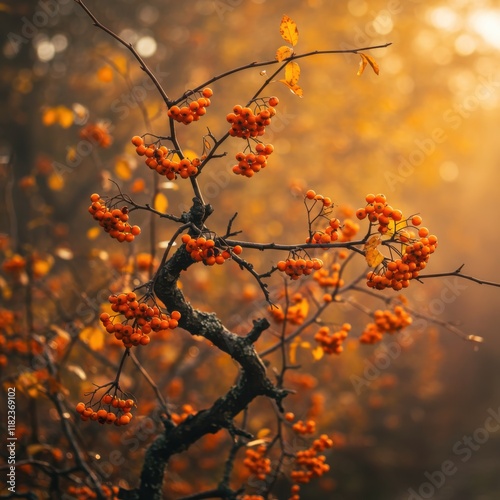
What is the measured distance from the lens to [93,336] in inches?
137

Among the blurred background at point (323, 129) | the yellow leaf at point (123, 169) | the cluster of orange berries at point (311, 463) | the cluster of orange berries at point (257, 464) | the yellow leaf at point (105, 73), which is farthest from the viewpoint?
the blurred background at point (323, 129)

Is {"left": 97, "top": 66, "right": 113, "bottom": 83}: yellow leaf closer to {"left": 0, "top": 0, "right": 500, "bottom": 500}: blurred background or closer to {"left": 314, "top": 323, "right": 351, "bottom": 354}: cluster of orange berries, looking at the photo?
{"left": 0, "top": 0, "right": 500, "bottom": 500}: blurred background

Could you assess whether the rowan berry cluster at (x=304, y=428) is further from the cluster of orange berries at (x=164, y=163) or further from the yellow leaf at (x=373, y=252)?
the cluster of orange berries at (x=164, y=163)

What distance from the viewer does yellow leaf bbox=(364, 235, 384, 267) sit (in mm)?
2072

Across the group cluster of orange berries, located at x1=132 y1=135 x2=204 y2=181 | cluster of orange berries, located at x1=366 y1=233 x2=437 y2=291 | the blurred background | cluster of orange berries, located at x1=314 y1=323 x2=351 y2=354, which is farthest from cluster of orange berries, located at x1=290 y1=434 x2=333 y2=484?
the blurred background

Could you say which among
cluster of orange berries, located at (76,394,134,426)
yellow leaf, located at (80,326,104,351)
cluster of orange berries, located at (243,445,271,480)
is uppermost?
yellow leaf, located at (80,326,104,351)

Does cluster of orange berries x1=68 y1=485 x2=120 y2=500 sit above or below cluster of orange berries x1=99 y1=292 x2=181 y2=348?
below

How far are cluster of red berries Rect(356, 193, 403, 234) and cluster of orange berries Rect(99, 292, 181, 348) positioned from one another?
87 cm

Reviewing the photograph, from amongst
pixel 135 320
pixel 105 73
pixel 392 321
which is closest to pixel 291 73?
pixel 135 320

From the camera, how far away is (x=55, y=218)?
834 cm

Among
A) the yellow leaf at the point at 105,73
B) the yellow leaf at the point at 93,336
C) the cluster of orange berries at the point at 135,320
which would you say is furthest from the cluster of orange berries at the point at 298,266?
the yellow leaf at the point at 105,73

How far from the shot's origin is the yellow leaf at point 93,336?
3.44m

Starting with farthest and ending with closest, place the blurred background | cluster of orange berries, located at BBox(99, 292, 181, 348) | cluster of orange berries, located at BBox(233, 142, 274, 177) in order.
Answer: the blurred background
cluster of orange berries, located at BBox(233, 142, 274, 177)
cluster of orange berries, located at BBox(99, 292, 181, 348)

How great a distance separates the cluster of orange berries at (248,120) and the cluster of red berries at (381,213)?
499 millimetres
